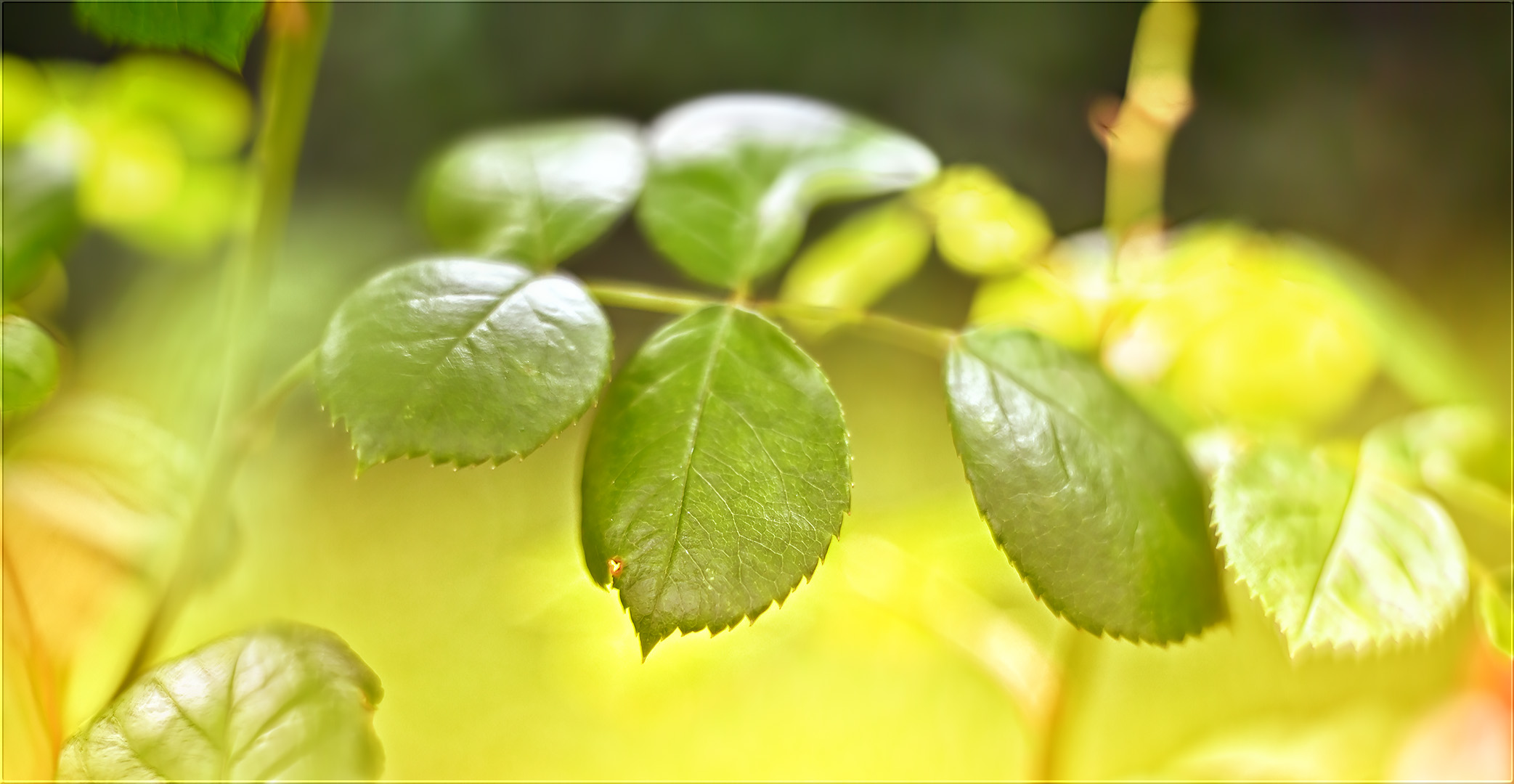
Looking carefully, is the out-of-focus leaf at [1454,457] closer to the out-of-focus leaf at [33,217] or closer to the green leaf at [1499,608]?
the green leaf at [1499,608]

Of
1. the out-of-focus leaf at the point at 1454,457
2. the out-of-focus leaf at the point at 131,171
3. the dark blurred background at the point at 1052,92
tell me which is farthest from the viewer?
the dark blurred background at the point at 1052,92

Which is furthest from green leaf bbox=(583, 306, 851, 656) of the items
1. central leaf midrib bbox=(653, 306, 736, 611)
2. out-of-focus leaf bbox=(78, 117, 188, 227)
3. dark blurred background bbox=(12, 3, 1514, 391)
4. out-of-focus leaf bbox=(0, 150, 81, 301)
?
dark blurred background bbox=(12, 3, 1514, 391)

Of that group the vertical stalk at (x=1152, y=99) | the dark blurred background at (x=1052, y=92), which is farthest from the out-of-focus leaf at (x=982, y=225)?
the dark blurred background at (x=1052, y=92)

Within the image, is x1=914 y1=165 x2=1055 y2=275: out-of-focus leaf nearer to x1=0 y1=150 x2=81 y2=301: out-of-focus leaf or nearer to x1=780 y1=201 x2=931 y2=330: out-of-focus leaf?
x1=780 y1=201 x2=931 y2=330: out-of-focus leaf

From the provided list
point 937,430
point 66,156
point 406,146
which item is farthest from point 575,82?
point 66,156

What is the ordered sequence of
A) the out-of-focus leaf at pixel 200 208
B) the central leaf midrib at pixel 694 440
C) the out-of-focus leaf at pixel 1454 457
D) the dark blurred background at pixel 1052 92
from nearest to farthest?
the central leaf midrib at pixel 694 440
the out-of-focus leaf at pixel 1454 457
the out-of-focus leaf at pixel 200 208
the dark blurred background at pixel 1052 92

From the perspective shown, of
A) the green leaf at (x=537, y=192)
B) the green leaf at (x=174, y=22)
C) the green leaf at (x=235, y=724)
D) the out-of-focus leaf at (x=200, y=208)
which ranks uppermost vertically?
the green leaf at (x=174, y=22)
